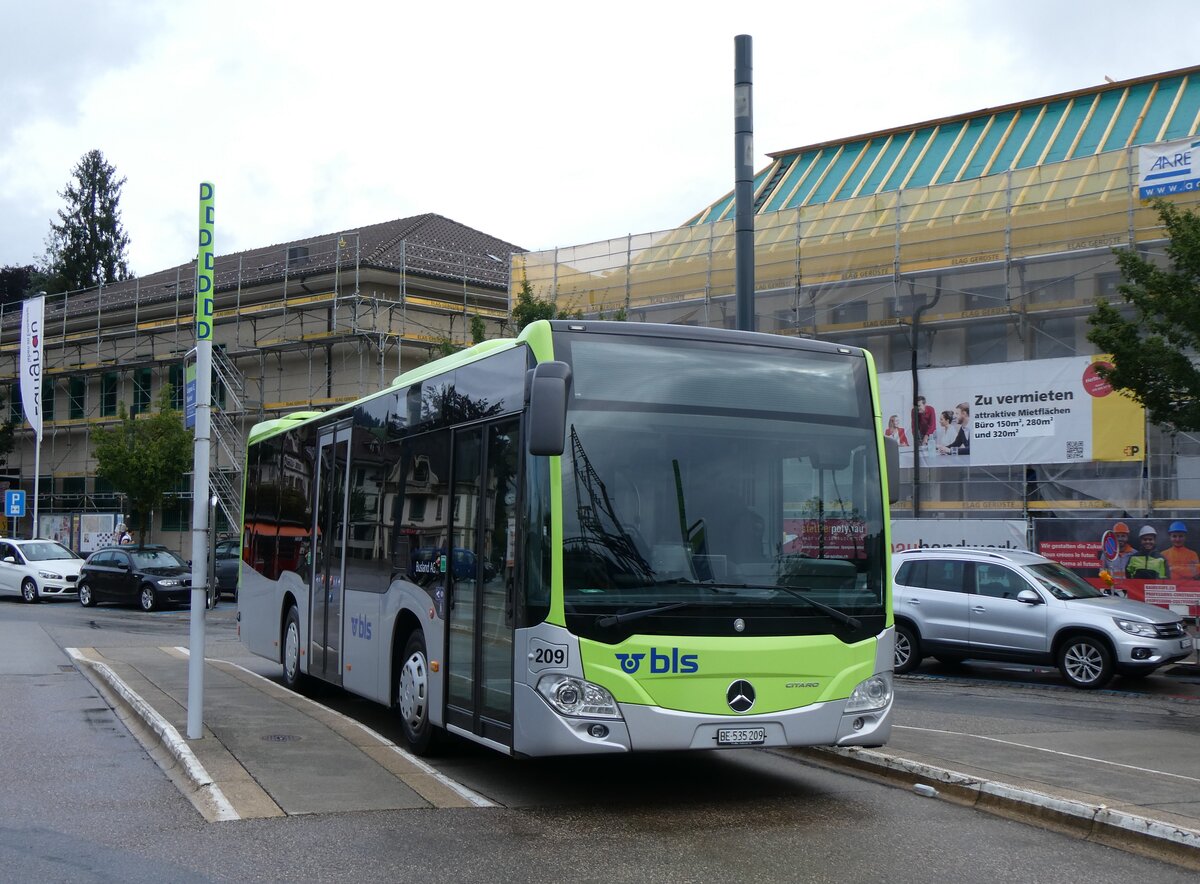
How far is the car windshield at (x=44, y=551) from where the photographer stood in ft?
113

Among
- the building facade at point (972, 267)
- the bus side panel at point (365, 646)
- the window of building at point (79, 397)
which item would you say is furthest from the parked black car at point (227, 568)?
the bus side panel at point (365, 646)

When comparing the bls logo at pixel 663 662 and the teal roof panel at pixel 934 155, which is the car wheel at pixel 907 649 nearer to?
the bls logo at pixel 663 662

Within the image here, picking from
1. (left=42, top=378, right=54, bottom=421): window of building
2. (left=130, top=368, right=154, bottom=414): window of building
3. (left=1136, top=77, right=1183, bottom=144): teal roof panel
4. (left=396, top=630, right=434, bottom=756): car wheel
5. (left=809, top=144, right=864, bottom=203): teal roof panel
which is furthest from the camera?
(left=42, top=378, right=54, bottom=421): window of building

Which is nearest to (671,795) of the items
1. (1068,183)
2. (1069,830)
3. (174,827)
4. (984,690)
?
(1069,830)

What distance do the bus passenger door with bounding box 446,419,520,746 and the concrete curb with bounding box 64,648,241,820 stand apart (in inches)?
64.5

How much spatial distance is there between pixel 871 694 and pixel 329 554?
19.7ft

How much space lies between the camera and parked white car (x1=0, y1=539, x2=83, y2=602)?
33719 millimetres

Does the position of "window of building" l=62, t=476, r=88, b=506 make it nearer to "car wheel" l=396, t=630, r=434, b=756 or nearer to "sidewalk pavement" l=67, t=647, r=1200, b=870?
"sidewalk pavement" l=67, t=647, r=1200, b=870

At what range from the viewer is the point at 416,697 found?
32.2ft

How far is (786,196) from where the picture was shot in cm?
3284

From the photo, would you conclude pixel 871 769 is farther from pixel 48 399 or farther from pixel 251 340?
pixel 48 399

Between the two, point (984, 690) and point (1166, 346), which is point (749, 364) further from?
point (1166, 346)

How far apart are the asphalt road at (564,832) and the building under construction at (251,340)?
25072 mm

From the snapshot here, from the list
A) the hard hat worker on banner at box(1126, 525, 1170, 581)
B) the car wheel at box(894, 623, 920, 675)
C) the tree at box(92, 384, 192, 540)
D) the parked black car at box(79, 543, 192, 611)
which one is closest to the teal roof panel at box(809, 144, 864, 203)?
the hard hat worker on banner at box(1126, 525, 1170, 581)
